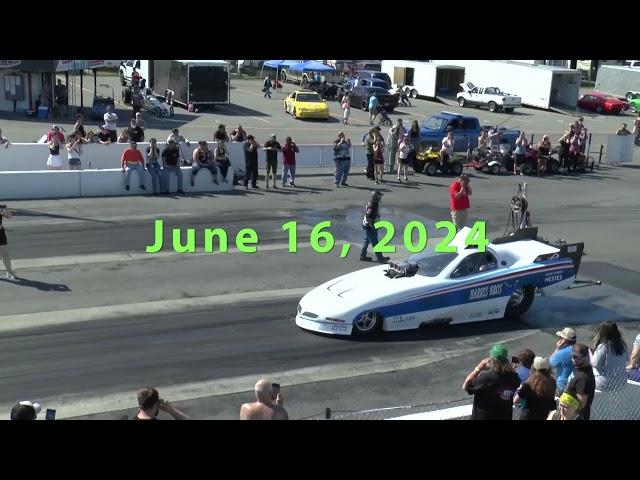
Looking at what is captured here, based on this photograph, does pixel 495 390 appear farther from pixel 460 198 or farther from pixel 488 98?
pixel 488 98

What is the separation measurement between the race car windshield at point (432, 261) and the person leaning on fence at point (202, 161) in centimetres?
1041

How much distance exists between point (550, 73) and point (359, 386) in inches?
1563

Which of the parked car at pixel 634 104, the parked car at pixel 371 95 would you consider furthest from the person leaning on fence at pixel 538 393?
the parked car at pixel 634 104

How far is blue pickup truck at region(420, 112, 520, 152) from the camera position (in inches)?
1134

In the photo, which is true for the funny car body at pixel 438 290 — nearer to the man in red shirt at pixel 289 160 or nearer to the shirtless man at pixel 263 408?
the shirtless man at pixel 263 408

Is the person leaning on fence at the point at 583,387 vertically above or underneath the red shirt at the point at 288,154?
underneath

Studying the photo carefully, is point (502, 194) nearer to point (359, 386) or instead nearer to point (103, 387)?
point (359, 386)

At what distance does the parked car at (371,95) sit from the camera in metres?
43.6

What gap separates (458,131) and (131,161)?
1266 cm

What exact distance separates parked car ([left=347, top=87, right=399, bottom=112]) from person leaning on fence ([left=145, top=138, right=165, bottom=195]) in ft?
76.7

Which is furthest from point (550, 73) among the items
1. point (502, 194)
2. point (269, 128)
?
point (502, 194)

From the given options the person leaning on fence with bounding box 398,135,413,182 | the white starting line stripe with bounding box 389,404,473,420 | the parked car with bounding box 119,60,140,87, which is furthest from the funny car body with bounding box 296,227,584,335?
the parked car with bounding box 119,60,140,87

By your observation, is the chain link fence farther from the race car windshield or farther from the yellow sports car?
the yellow sports car

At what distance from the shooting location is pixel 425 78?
4978 cm
